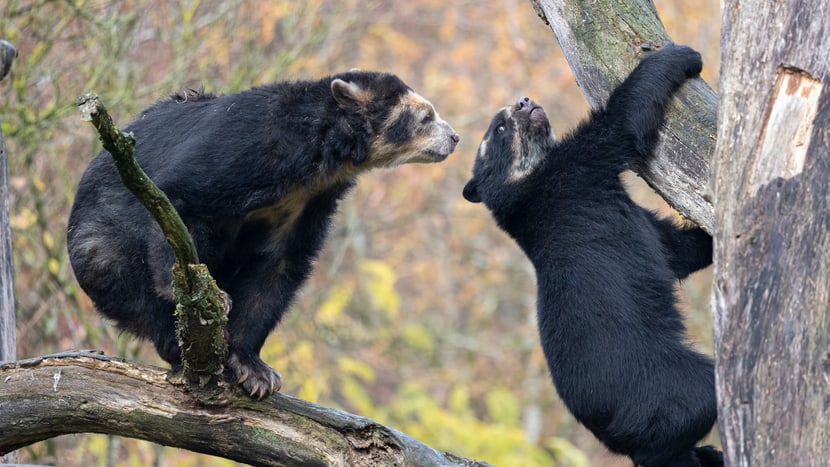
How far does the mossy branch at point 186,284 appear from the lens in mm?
3430

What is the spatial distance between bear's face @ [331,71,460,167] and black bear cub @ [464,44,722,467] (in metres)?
0.80

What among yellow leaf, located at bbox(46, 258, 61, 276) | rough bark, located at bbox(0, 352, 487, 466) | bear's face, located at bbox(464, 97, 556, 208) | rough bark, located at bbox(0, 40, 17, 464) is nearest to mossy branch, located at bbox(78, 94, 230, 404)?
rough bark, located at bbox(0, 352, 487, 466)

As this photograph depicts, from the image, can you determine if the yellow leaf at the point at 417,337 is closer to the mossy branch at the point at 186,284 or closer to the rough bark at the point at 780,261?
the mossy branch at the point at 186,284

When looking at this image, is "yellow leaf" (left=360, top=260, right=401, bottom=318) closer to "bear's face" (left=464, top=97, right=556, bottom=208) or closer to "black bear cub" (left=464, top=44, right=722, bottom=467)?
"bear's face" (left=464, top=97, right=556, bottom=208)

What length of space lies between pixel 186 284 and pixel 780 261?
236 cm

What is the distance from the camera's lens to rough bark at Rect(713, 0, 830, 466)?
11.4 feet

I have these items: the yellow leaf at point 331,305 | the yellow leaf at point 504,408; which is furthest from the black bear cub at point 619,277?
the yellow leaf at point 504,408

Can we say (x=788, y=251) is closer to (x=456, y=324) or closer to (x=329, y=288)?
(x=329, y=288)

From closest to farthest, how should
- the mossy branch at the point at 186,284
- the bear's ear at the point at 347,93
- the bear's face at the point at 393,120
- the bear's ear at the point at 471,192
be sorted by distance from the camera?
1. the mossy branch at the point at 186,284
2. the bear's ear at the point at 347,93
3. the bear's face at the point at 393,120
4. the bear's ear at the point at 471,192

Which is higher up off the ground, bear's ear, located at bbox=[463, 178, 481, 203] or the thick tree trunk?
the thick tree trunk

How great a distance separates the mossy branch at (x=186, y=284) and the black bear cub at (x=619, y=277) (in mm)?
1976

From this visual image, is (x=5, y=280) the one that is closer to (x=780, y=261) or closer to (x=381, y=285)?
(x=780, y=261)

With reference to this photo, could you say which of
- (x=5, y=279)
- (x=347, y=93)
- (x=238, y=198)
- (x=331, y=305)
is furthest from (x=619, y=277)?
(x=331, y=305)

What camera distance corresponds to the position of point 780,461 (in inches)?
137
